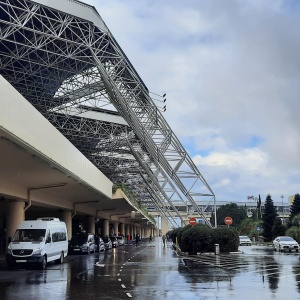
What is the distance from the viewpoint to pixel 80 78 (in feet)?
149

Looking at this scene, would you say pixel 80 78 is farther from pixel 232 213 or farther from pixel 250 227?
pixel 232 213

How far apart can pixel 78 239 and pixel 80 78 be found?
15.9 m

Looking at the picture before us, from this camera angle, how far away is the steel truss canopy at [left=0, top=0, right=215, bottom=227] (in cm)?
3366

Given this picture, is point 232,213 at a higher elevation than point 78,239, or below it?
higher

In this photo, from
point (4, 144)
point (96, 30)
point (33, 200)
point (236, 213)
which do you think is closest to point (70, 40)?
point (96, 30)

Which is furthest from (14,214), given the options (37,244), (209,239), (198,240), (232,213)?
(232,213)

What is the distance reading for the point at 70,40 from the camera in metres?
36.5

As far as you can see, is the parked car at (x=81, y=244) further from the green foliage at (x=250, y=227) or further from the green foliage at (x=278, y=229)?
the green foliage at (x=250, y=227)

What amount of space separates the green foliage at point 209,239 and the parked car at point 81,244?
28.6 feet

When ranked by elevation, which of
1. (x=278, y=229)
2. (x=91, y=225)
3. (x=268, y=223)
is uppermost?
(x=268, y=223)

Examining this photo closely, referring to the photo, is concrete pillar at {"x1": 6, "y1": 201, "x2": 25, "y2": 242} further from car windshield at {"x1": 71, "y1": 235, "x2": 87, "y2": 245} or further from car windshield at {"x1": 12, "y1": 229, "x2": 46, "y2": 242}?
car windshield at {"x1": 71, "y1": 235, "x2": 87, "y2": 245}

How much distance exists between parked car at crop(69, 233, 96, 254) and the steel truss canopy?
13.9 metres

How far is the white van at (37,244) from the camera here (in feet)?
75.6

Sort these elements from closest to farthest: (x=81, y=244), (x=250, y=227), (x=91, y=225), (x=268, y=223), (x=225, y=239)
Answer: (x=225, y=239) → (x=81, y=244) → (x=91, y=225) → (x=268, y=223) → (x=250, y=227)
